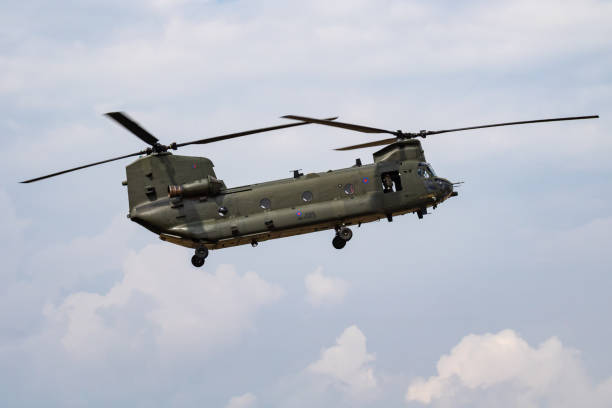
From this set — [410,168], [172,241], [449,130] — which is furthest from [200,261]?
[449,130]

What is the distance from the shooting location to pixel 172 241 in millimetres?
45312

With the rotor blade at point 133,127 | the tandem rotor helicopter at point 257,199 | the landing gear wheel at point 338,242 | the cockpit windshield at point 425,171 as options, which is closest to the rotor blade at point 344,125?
the tandem rotor helicopter at point 257,199

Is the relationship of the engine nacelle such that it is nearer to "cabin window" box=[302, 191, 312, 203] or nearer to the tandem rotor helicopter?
the tandem rotor helicopter

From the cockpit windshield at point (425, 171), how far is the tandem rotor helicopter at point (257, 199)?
82 mm

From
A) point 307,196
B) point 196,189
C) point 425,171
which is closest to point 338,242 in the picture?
point 307,196

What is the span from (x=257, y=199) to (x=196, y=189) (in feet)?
11.4

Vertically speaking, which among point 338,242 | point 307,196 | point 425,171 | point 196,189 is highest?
point 196,189

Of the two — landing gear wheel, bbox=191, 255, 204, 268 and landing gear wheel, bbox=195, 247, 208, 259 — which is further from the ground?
landing gear wheel, bbox=195, 247, 208, 259

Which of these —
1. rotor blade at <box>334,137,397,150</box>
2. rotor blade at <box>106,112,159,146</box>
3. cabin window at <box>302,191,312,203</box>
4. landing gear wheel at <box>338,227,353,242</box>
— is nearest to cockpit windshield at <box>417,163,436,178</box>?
rotor blade at <box>334,137,397,150</box>

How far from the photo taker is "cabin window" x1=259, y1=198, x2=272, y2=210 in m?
44.5

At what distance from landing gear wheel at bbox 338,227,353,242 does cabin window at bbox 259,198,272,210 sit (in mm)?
4299

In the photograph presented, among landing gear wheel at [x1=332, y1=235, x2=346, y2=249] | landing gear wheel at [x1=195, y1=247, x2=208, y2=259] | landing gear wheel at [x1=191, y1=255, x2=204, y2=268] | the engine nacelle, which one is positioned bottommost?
landing gear wheel at [x1=332, y1=235, x2=346, y2=249]

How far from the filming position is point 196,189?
44875mm

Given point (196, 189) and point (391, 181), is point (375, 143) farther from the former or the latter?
point (196, 189)
